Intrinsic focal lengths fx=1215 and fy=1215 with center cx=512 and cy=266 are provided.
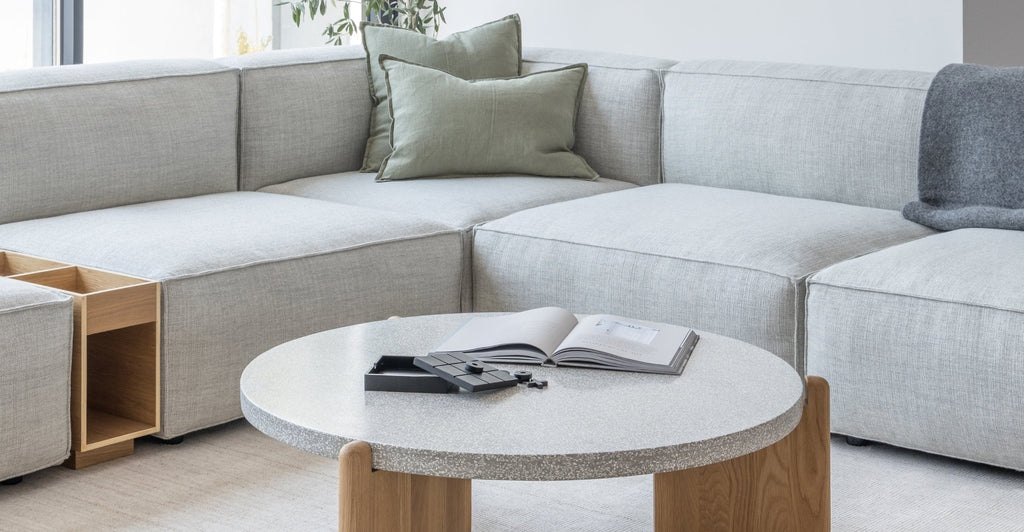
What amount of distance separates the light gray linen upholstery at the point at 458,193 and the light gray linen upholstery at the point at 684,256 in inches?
2.9

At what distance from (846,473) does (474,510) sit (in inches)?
28.7


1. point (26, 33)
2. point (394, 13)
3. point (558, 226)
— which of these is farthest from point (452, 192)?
point (26, 33)

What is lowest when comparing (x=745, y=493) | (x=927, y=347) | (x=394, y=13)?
(x=745, y=493)

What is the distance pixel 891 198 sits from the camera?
3051mm

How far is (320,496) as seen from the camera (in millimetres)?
2178

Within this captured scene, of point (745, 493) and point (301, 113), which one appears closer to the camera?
point (745, 493)

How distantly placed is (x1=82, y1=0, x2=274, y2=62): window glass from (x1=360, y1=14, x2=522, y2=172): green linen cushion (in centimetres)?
206

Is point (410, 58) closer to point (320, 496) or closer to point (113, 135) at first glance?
point (113, 135)

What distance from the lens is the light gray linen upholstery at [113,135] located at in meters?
2.73

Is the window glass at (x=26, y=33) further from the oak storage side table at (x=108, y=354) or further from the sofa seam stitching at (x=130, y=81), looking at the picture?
the oak storage side table at (x=108, y=354)

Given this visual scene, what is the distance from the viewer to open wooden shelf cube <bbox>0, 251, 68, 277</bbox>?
244 centimetres

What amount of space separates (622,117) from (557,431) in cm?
207

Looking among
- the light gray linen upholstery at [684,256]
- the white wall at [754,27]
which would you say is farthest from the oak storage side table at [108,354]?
the white wall at [754,27]

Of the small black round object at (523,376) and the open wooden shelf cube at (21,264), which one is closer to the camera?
the small black round object at (523,376)
